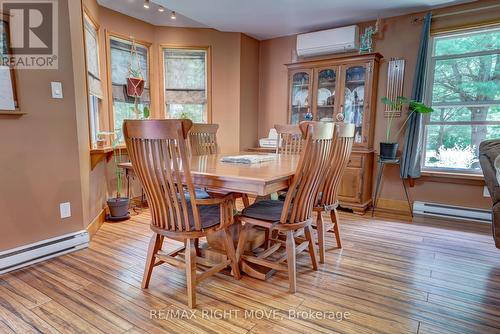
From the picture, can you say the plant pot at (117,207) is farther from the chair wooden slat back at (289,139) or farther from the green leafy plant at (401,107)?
the green leafy plant at (401,107)

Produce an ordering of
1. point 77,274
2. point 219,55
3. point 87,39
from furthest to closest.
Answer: point 219,55 → point 87,39 → point 77,274

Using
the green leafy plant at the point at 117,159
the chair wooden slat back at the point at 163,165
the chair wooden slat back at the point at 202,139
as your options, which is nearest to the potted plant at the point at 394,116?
the chair wooden slat back at the point at 202,139

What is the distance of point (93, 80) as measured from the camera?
3.06 m

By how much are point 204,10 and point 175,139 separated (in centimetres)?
257

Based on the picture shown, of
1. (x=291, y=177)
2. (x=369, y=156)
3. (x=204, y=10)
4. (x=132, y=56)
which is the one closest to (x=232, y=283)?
(x=291, y=177)

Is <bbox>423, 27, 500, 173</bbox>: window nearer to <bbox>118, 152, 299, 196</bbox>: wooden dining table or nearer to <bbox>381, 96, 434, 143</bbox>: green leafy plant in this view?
<bbox>381, 96, 434, 143</bbox>: green leafy plant

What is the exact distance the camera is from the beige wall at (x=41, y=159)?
2.07 m

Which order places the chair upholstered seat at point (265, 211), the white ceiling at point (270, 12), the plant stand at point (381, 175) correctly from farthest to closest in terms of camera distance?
the plant stand at point (381, 175) → the white ceiling at point (270, 12) → the chair upholstered seat at point (265, 211)

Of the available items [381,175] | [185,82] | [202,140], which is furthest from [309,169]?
[185,82]

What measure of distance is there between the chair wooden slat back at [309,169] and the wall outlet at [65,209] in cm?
180

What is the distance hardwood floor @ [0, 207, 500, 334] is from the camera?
1.55m

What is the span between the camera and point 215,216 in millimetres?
1819

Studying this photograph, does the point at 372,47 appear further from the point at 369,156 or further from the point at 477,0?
the point at 369,156
